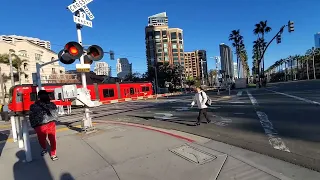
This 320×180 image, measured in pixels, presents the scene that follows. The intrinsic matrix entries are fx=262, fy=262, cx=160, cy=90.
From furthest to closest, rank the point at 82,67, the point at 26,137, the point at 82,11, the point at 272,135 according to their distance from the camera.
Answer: the point at 82,11 < the point at 82,67 < the point at 272,135 < the point at 26,137

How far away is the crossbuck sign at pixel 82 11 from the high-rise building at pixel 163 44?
3753 inches

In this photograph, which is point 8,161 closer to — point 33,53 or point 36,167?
point 36,167

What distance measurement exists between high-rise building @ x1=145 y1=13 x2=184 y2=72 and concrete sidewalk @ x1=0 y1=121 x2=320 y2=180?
9814 centimetres

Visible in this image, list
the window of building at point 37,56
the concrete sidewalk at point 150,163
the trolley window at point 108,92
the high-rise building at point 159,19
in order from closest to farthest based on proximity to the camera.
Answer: the concrete sidewalk at point 150,163
the trolley window at point 108,92
the window of building at point 37,56
the high-rise building at point 159,19

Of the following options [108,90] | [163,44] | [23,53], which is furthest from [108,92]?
[163,44]

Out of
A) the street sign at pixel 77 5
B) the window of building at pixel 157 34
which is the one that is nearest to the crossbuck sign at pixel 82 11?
the street sign at pixel 77 5

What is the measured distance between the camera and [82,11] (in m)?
9.12

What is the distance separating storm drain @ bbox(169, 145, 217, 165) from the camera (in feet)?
17.4

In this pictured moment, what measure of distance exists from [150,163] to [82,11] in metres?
6.25

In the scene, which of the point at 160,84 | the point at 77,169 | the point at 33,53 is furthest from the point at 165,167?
the point at 160,84

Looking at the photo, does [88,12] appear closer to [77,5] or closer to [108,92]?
[77,5]

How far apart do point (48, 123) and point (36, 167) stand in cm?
103

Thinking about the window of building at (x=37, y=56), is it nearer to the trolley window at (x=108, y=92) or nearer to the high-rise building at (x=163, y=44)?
the trolley window at (x=108, y=92)

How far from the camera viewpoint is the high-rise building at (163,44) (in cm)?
10900
